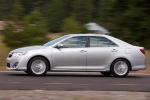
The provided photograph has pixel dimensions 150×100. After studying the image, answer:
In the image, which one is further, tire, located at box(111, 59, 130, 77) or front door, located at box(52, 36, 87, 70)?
tire, located at box(111, 59, 130, 77)

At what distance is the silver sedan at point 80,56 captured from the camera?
575 inches

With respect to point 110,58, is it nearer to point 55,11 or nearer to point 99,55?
point 99,55

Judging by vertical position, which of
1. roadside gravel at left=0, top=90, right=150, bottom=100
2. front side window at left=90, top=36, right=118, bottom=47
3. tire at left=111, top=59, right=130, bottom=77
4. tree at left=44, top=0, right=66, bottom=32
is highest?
tree at left=44, top=0, right=66, bottom=32

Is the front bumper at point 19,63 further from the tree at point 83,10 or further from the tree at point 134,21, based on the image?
the tree at point 83,10

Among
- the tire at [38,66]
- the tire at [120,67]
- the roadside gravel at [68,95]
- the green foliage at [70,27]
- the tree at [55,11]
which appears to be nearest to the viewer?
the roadside gravel at [68,95]

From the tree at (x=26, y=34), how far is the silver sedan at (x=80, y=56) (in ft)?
38.6

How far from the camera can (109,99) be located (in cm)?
914

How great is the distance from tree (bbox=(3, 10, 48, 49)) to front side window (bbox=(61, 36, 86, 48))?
11637 millimetres

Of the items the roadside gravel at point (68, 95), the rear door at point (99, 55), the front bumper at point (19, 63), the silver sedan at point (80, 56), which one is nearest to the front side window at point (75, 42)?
the silver sedan at point (80, 56)

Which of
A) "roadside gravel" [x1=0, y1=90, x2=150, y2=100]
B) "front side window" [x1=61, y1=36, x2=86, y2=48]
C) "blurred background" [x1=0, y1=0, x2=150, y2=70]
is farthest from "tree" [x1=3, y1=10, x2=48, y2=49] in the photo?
"roadside gravel" [x1=0, y1=90, x2=150, y2=100]

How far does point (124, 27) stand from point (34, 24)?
19.1 ft

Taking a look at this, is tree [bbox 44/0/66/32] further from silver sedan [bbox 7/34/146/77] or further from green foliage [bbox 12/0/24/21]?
silver sedan [bbox 7/34/146/77]

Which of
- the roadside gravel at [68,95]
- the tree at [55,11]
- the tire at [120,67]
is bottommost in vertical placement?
the roadside gravel at [68,95]

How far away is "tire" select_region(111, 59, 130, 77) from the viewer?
15202 mm
